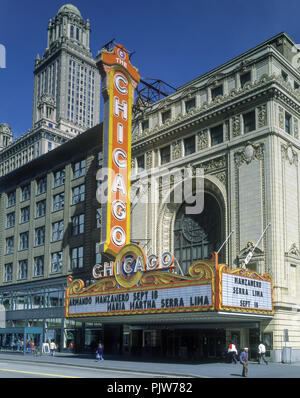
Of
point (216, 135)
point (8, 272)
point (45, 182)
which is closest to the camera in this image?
point (216, 135)

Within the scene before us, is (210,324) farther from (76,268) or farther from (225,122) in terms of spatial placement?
(76,268)

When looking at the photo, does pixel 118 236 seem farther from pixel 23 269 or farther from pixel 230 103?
pixel 23 269

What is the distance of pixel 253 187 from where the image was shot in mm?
36750

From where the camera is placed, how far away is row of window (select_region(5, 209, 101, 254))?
5431 cm

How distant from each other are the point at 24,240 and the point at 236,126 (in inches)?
1413

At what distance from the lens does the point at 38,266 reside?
6000cm

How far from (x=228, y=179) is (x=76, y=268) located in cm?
2202

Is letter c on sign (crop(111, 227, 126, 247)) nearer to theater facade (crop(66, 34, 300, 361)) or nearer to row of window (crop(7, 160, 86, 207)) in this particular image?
theater facade (crop(66, 34, 300, 361))

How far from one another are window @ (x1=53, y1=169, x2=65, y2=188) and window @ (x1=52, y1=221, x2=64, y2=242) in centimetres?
496

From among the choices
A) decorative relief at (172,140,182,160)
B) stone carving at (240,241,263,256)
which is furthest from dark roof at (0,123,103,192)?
stone carving at (240,241,263,256)

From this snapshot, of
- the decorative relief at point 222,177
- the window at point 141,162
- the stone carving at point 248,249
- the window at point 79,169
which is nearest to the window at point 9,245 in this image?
the window at point 79,169

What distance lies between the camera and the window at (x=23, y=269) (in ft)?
204

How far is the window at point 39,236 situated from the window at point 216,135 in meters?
27.7

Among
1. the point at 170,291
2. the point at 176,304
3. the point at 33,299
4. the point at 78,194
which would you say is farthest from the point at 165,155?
the point at 33,299
